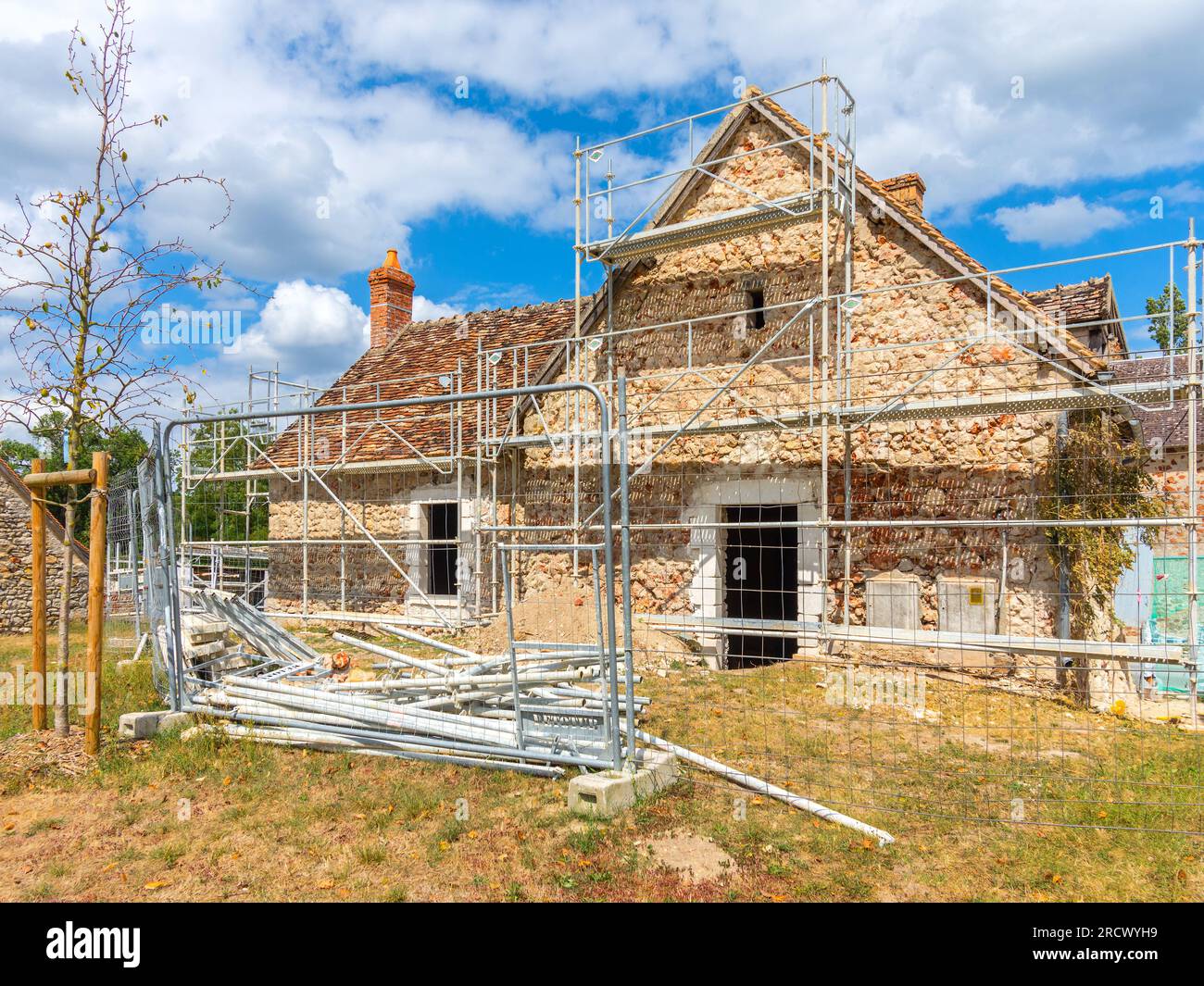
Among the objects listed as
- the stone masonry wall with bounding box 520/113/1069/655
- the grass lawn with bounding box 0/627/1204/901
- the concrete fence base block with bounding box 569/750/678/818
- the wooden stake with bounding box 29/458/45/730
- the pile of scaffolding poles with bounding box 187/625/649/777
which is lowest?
the grass lawn with bounding box 0/627/1204/901

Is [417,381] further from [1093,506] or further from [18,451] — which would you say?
[18,451]

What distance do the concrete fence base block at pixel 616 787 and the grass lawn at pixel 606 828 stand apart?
0.10 metres

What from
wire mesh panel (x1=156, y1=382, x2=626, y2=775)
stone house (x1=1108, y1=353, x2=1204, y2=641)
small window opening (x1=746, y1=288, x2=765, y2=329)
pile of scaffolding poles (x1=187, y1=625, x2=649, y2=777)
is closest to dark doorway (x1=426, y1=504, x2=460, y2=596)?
wire mesh panel (x1=156, y1=382, x2=626, y2=775)

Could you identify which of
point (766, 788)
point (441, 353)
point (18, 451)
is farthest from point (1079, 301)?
point (18, 451)

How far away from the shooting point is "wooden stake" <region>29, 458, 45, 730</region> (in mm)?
6719

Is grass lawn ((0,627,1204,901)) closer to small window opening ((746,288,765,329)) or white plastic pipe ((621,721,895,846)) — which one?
white plastic pipe ((621,721,895,846))

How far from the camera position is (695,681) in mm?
9047

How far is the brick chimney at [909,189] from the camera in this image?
11.7 metres

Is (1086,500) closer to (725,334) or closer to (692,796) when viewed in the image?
(725,334)

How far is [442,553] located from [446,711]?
7.54m

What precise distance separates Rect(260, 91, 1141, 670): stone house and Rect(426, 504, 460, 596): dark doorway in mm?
36

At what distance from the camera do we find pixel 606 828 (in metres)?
4.69
